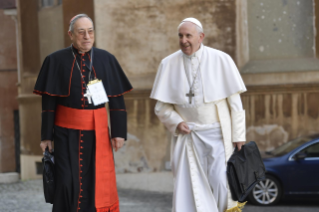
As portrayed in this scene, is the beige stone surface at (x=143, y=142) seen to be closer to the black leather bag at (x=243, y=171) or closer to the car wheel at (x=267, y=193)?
the car wheel at (x=267, y=193)

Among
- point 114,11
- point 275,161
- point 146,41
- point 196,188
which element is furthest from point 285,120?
point 196,188

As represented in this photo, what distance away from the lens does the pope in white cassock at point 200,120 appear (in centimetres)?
528

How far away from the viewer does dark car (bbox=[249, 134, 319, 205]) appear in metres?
9.33

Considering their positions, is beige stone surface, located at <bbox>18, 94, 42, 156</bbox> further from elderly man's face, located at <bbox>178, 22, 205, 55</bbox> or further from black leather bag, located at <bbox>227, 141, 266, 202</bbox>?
black leather bag, located at <bbox>227, 141, 266, 202</bbox>

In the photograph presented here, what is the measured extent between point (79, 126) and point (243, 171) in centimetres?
160

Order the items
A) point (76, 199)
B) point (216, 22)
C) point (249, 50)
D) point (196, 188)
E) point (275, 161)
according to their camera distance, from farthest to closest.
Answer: point (249, 50), point (216, 22), point (275, 161), point (196, 188), point (76, 199)

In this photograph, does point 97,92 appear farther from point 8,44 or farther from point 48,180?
point 8,44

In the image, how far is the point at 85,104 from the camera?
5.00 m

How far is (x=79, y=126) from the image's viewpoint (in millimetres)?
4977

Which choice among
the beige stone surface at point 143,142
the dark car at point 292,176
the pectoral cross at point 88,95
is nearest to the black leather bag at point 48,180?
the pectoral cross at point 88,95

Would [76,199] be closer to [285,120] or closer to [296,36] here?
[285,120]

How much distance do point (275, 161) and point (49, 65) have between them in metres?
5.56

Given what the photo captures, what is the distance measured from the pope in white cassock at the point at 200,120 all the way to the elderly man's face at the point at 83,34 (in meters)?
0.87

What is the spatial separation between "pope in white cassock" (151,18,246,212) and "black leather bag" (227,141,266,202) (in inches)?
2.5
